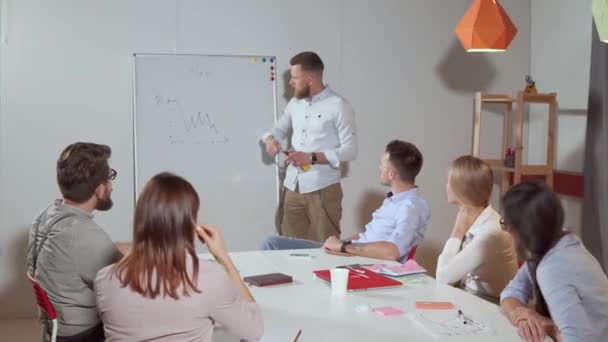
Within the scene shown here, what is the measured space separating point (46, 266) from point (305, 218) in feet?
8.18

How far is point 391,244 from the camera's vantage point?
3.04 meters

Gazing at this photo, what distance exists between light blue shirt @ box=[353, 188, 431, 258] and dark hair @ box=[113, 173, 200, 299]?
150 centimetres

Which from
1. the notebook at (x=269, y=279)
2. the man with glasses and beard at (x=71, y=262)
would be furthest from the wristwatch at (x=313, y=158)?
the man with glasses and beard at (x=71, y=262)

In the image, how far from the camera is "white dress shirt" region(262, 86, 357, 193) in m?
4.45

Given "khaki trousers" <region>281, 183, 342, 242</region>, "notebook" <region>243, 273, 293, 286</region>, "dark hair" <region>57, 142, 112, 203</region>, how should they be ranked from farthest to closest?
"khaki trousers" <region>281, 183, 342, 242</region> < "notebook" <region>243, 273, 293, 286</region> < "dark hair" <region>57, 142, 112, 203</region>

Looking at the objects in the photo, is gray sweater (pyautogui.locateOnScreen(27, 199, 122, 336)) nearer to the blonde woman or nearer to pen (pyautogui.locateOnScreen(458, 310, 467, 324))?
pen (pyautogui.locateOnScreen(458, 310, 467, 324))

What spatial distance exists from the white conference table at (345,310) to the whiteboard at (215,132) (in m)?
1.82

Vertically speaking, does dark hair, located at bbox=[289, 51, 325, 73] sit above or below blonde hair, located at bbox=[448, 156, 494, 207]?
above

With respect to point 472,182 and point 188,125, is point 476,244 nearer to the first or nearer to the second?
point 472,182

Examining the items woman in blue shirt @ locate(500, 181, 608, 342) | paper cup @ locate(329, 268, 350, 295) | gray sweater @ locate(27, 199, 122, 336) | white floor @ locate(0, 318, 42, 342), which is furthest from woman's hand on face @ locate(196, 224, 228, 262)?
white floor @ locate(0, 318, 42, 342)

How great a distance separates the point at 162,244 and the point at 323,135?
2.83 m

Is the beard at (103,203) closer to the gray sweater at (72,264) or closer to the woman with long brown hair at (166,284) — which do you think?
the gray sweater at (72,264)

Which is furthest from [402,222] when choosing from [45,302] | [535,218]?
[45,302]

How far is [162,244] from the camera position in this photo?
174 cm
